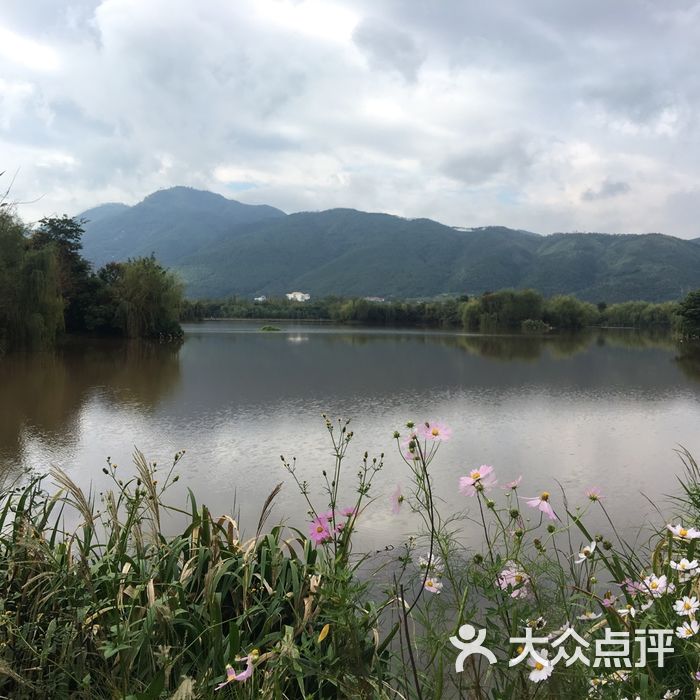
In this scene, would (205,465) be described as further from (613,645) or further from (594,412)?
(594,412)

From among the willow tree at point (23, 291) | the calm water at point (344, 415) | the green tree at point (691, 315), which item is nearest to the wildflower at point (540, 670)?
the calm water at point (344, 415)

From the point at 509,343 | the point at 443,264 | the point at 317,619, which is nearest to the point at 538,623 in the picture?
the point at 317,619

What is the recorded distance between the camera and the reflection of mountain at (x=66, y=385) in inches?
407

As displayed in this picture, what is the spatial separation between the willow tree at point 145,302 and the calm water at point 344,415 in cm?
1212

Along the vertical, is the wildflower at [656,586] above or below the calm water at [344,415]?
above

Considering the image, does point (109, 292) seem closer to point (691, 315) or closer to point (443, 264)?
point (691, 315)

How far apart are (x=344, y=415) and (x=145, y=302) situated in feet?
91.6

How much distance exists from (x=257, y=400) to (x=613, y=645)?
12.8m

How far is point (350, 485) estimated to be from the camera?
7.39m

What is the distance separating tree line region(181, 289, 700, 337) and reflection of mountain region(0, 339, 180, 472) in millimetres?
35836

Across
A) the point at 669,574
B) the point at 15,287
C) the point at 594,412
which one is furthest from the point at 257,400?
the point at 15,287

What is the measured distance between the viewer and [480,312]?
67375mm

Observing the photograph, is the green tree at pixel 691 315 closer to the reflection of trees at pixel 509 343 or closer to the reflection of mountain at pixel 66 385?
the reflection of trees at pixel 509 343

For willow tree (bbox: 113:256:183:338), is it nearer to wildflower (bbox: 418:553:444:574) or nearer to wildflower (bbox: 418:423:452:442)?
wildflower (bbox: 418:553:444:574)
